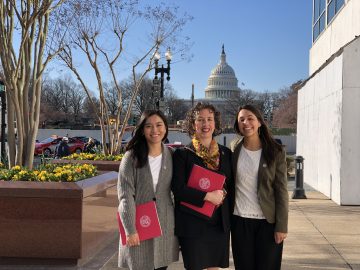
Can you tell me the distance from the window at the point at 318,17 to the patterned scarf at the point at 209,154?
14269 millimetres

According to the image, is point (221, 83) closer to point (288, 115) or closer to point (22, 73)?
point (288, 115)

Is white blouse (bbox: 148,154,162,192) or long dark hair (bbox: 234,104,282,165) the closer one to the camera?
white blouse (bbox: 148,154,162,192)

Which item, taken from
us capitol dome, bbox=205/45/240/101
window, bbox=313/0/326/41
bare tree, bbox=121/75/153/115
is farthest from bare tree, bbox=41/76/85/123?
window, bbox=313/0/326/41

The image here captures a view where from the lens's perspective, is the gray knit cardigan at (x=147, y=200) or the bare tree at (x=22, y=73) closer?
the gray knit cardigan at (x=147, y=200)

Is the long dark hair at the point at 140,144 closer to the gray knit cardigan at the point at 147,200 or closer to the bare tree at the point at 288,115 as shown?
the gray knit cardigan at the point at 147,200

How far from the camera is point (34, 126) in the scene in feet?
27.1

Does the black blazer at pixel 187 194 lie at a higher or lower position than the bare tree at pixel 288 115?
lower

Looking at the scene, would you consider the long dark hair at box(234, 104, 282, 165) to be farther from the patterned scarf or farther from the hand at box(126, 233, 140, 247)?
the hand at box(126, 233, 140, 247)

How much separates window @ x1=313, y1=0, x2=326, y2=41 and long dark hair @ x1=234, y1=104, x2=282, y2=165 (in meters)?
13.9

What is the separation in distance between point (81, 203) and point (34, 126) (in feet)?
10.5

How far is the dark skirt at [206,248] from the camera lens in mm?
3553

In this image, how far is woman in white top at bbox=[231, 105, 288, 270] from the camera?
12.0 feet

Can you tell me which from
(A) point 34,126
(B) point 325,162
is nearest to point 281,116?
(B) point 325,162

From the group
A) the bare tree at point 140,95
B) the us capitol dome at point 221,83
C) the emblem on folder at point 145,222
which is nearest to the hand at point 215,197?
the emblem on folder at point 145,222
